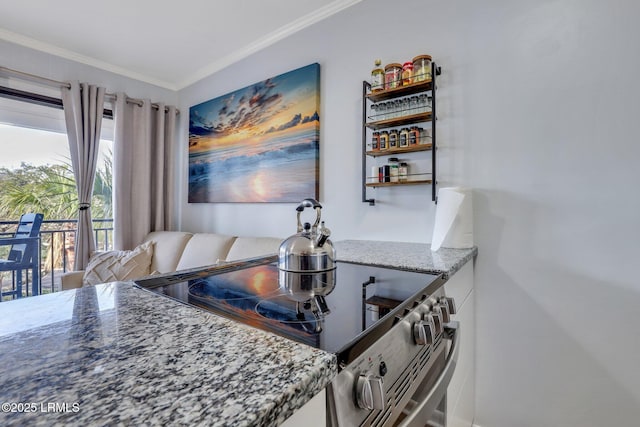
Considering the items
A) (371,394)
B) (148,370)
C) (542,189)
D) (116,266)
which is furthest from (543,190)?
(116,266)

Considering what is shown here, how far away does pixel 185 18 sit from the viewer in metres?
2.07

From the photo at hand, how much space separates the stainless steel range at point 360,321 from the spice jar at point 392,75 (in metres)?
1.03

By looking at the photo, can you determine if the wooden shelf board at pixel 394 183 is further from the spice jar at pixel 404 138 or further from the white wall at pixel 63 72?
the white wall at pixel 63 72

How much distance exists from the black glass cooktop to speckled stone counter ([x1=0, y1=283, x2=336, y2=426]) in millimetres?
70

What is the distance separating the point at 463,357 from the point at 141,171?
2.99 metres

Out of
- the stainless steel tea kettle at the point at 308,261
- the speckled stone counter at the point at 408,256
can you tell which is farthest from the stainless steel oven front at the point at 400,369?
the stainless steel tea kettle at the point at 308,261

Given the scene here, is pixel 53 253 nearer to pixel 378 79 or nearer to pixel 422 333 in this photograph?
pixel 378 79

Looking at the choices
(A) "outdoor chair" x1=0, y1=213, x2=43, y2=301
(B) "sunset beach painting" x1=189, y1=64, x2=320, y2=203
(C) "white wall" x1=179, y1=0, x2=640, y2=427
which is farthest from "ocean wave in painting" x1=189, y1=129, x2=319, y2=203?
(A) "outdoor chair" x1=0, y1=213, x2=43, y2=301

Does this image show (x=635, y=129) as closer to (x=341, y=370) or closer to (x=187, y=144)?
(x=341, y=370)

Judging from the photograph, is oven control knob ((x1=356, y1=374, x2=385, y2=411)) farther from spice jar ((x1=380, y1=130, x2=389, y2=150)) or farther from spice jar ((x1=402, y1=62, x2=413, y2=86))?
spice jar ((x1=402, y1=62, x2=413, y2=86))

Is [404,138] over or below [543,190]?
over

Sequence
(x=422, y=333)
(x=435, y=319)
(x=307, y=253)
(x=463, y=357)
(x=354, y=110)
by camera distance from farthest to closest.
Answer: (x=354, y=110), (x=463, y=357), (x=307, y=253), (x=435, y=319), (x=422, y=333)

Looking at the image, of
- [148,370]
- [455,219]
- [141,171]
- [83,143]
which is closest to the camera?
[148,370]

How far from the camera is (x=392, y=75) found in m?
1.61
